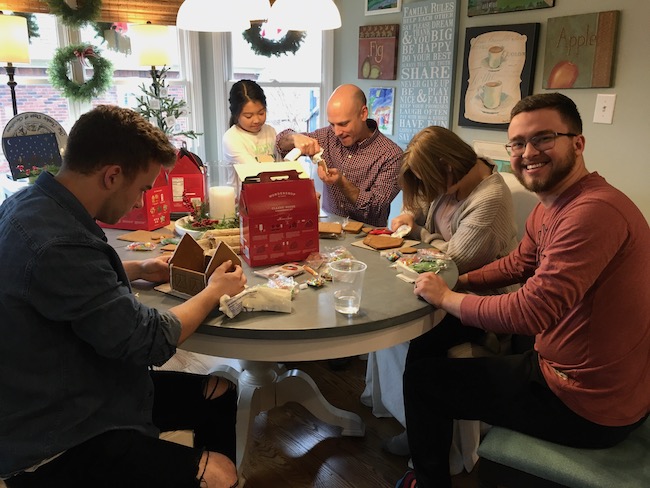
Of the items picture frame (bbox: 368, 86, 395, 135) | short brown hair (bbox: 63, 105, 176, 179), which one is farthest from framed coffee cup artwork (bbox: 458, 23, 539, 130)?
short brown hair (bbox: 63, 105, 176, 179)

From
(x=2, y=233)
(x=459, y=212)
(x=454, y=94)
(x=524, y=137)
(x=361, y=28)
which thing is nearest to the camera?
(x=2, y=233)

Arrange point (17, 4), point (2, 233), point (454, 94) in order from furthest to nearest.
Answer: point (454, 94) < point (17, 4) < point (2, 233)

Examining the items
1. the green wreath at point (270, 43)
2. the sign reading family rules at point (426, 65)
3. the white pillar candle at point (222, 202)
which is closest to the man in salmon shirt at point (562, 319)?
the white pillar candle at point (222, 202)

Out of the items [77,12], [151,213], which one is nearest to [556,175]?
[151,213]

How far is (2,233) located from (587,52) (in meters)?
2.52

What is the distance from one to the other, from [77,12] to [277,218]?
2185 millimetres

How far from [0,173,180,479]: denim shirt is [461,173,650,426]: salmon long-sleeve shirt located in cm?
95

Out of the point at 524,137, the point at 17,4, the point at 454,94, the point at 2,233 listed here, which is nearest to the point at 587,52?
the point at 454,94

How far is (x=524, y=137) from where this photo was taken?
1.48 m

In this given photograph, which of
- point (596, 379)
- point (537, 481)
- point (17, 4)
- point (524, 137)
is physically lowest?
point (537, 481)

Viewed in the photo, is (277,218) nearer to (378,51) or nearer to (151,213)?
(151,213)

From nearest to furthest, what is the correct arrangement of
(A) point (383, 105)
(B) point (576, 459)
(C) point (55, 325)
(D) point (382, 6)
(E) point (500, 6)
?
(C) point (55, 325) → (B) point (576, 459) → (E) point (500, 6) → (D) point (382, 6) → (A) point (383, 105)

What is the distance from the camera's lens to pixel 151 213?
204 centimetres

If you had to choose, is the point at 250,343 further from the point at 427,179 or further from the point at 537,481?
the point at 427,179
